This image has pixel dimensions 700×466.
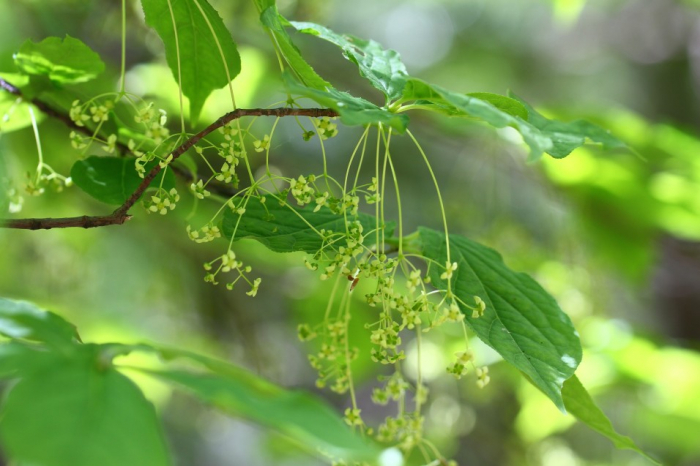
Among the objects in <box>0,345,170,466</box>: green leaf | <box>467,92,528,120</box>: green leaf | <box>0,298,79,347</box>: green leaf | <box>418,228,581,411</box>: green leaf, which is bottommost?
<box>0,298,79,347</box>: green leaf

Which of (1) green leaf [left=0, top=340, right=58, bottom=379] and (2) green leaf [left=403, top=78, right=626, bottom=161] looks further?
(2) green leaf [left=403, top=78, right=626, bottom=161]

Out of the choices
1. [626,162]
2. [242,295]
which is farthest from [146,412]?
[242,295]

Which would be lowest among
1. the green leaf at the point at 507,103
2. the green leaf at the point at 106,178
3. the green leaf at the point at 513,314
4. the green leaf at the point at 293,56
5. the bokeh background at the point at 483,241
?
the bokeh background at the point at 483,241

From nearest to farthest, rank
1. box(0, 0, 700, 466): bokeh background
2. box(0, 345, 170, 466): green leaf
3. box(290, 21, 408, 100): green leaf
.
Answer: box(0, 345, 170, 466): green leaf
box(290, 21, 408, 100): green leaf
box(0, 0, 700, 466): bokeh background

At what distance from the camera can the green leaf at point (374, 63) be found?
1.91ft

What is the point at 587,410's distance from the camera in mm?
654

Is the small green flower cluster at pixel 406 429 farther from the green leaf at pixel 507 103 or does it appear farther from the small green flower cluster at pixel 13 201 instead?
the small green flower cluster at pixel 13 201

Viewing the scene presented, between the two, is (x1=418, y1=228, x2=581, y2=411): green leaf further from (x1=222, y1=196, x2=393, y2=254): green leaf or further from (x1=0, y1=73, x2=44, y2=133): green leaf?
(x1=0, y1=73, x2=44, y2=133): green leaf

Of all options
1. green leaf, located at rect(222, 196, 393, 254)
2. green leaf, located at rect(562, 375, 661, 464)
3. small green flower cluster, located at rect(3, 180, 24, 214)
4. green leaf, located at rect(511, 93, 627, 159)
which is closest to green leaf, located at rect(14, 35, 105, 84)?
small green flower cluster, located at rect(3, 180, 24, 214)

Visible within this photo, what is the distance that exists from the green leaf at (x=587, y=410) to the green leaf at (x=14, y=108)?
631 mm

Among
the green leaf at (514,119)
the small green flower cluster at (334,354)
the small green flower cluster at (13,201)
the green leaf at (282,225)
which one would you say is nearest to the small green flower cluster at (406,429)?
the small green flower cluster at (334,354)

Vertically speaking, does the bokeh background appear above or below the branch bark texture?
below

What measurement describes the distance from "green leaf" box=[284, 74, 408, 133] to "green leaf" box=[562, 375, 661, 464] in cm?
32

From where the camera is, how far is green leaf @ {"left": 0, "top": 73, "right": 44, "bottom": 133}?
2.46ft
